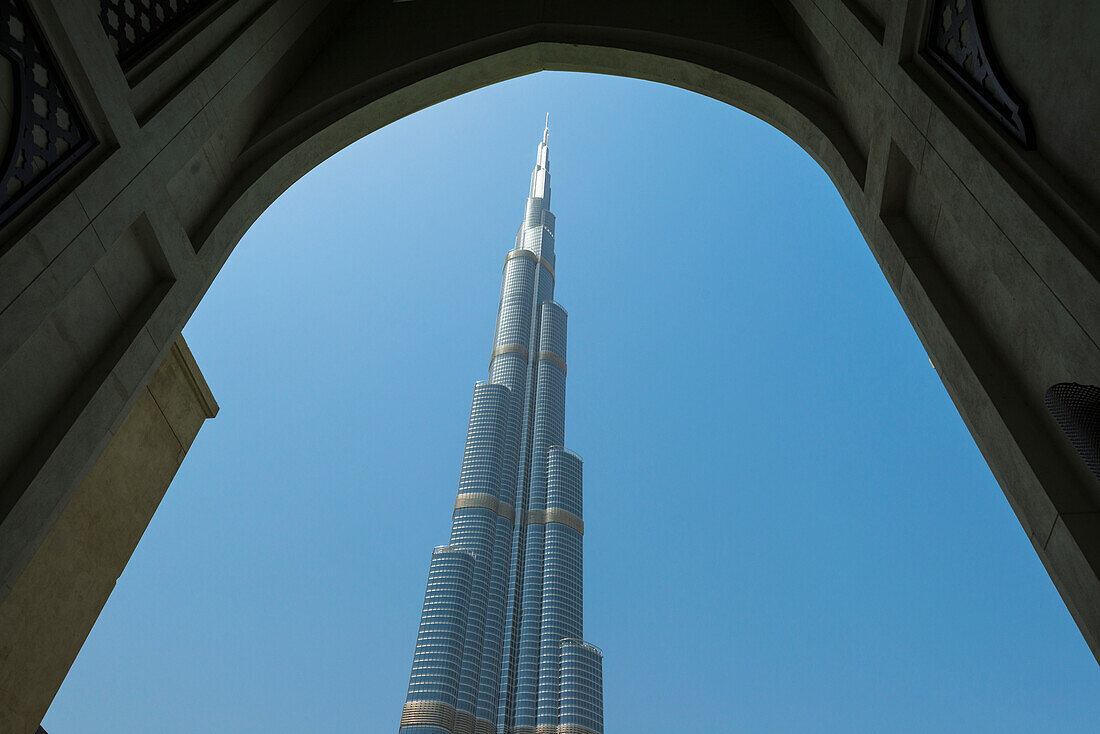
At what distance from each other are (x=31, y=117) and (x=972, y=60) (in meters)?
4.75

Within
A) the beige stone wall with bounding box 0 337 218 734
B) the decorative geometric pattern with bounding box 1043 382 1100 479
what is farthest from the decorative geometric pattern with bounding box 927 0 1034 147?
the beige stone wall with bounding box 0 337 218 734

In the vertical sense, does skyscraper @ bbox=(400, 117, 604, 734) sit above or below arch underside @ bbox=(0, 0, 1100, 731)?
above

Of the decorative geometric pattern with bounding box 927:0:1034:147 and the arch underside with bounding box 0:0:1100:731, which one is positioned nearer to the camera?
the arch underside with bounding box 0:0:1100:731

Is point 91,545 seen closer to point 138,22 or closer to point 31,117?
point 31,117

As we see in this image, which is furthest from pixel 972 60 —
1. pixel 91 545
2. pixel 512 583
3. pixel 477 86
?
pixel 512 583

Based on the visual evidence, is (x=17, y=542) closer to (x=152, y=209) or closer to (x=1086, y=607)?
(x=152, y=209)

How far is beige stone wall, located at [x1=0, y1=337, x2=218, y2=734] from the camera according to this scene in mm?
4988

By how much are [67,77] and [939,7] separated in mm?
4688

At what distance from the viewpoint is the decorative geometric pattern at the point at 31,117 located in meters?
3.63

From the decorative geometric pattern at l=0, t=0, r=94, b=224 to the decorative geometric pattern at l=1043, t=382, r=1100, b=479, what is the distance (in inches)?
184

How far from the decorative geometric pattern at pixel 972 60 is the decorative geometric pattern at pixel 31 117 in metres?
4.67

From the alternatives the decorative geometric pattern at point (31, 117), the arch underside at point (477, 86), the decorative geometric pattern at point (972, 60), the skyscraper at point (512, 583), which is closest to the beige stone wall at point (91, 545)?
the arch underside at point (477, 86)

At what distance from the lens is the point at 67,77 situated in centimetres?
396

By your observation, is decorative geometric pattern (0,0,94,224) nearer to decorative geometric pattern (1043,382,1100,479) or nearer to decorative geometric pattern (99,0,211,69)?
decorative geometric pattern (99,0,211,69)
